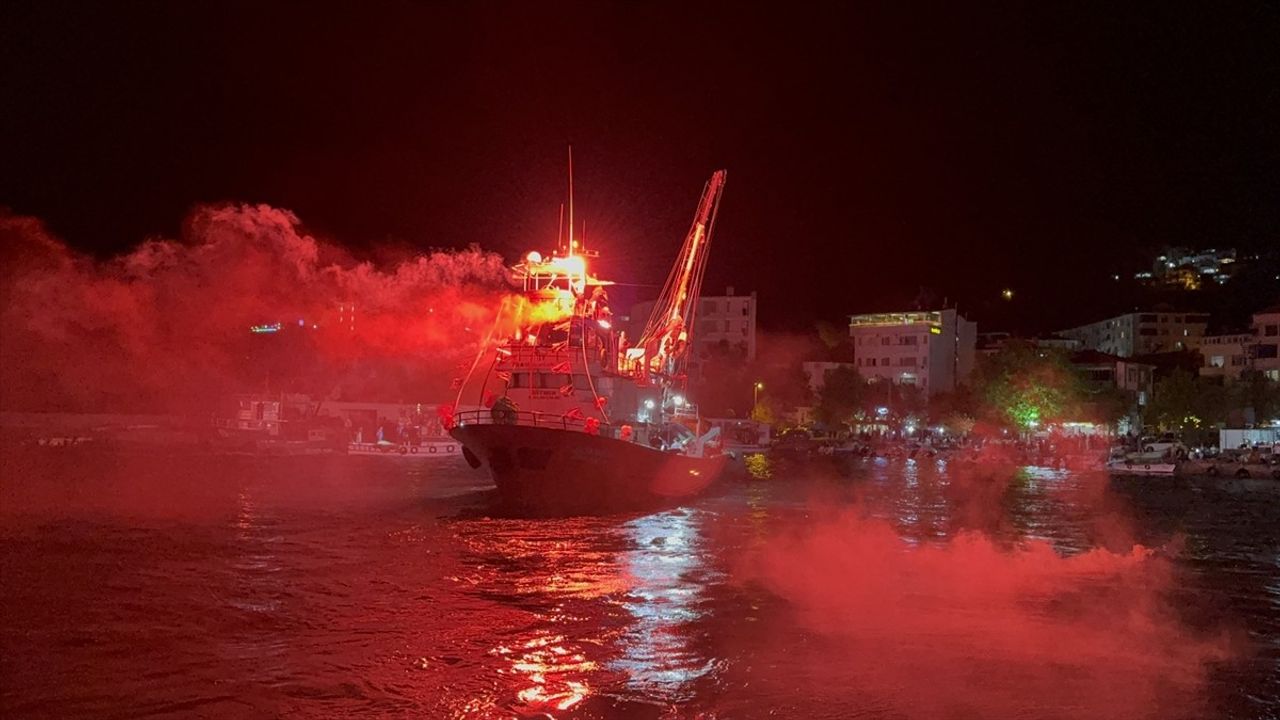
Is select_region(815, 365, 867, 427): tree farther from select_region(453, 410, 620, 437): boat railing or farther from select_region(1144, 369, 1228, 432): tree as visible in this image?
select_region(453, 410, 620, 437): boat railing

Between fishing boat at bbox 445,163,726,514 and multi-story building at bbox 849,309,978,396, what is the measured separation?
73.1m

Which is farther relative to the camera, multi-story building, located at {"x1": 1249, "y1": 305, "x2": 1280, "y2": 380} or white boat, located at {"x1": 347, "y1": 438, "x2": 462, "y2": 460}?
multi-story building, located at {"x1": 1249, "y1": 305, "x2": 1280, "y2": 380}

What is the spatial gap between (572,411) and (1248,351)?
90.4 m

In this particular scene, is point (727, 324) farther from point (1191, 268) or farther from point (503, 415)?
point (1191, 268)

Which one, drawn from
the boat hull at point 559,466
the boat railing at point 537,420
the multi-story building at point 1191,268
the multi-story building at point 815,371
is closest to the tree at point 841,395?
the multi-story building at point 815,371

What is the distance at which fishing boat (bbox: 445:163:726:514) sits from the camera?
100ft

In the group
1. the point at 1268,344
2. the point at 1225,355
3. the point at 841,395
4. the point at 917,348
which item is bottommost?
the point at 841,395

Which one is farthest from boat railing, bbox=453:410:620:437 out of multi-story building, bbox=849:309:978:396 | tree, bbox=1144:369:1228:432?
multi-story building, bbox=849:309:978:396

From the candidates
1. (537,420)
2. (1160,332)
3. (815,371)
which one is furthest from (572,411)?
(1160,332)

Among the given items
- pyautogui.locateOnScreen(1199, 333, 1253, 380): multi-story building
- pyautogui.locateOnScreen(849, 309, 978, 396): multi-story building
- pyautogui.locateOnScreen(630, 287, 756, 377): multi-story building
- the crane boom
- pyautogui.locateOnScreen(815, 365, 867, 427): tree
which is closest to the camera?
the crane boom

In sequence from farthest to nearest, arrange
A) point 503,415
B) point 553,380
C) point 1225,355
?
point 1225,355 < point 553,380 < point 503,415

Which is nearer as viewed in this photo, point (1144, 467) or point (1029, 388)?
point (1144, 467)

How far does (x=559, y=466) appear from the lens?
100ft

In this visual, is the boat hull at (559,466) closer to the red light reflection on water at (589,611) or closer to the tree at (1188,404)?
the red light reflection on water at (589,611)
